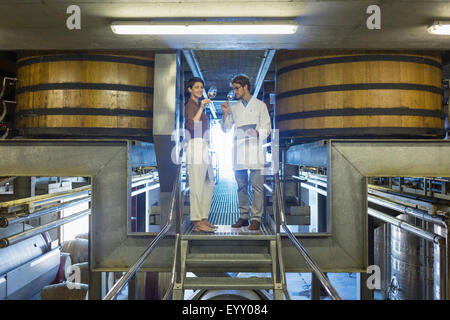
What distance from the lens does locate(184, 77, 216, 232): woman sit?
10.3ft

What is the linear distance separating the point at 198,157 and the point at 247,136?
0.60m

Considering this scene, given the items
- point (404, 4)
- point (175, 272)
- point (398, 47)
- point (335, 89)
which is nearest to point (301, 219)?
point (335, 89)

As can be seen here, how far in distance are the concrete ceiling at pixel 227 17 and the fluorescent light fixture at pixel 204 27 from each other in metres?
0.08

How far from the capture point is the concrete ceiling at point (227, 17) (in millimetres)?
2686

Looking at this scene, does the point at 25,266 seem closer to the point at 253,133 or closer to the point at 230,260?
the point at 230,260

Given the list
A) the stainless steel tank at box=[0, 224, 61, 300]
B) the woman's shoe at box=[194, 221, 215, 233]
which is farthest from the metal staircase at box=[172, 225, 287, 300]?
the stainless steel tank at box=[0, 224, 61, 300]

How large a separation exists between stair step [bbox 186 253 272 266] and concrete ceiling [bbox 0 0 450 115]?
230 centimetres

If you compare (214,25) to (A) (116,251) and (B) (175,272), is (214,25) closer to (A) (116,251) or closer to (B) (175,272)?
(B) (175,272)

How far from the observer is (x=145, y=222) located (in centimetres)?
849

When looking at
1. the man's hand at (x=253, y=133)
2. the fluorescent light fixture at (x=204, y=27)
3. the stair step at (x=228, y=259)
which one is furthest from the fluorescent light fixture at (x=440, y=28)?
the stair step at (x=228, y=259)

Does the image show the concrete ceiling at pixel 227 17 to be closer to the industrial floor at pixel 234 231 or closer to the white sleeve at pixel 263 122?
the white sleeve at pixel 263 122

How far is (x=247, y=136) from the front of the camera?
3.36 metres

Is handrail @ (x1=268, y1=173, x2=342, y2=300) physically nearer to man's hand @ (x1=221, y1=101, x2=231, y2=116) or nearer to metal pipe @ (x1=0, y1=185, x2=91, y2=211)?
man's hand @ (x1=221, y1=101, x2=231, y2=116)
